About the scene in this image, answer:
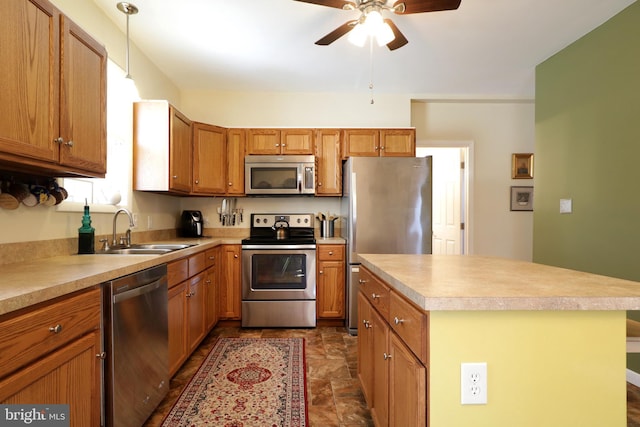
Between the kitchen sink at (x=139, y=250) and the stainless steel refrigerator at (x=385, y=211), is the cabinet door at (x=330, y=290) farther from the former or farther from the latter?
the kitchen sink at (x=139, y=250)

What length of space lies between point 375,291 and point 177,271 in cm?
136

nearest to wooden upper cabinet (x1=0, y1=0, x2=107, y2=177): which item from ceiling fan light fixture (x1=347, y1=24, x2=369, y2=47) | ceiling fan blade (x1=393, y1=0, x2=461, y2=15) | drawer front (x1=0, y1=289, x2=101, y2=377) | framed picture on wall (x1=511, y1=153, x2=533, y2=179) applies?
drawer front (x1=0, y1=289, x2=101, y2=377)

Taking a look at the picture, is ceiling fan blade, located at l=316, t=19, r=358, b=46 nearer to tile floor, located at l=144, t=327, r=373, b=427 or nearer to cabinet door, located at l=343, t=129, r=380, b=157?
cabinet door, located at l=343, t=129, r=380, b=157

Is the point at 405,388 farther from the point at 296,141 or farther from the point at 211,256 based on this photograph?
the point at 296,141

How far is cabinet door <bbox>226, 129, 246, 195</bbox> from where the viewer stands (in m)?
3.49

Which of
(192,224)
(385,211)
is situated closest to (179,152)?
(192,224)

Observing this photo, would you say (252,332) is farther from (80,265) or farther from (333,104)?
(333,104)

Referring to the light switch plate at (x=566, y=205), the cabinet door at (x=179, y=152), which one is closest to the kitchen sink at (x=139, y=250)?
the cabinet door at (x=179, y=152)

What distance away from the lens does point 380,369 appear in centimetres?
144

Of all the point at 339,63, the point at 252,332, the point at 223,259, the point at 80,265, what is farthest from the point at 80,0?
the point at 252,332

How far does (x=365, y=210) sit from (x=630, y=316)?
2.07 metres

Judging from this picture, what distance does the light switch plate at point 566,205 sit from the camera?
2.73 metres

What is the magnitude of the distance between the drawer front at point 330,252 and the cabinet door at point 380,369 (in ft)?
5.30

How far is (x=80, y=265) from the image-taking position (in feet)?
4.90
